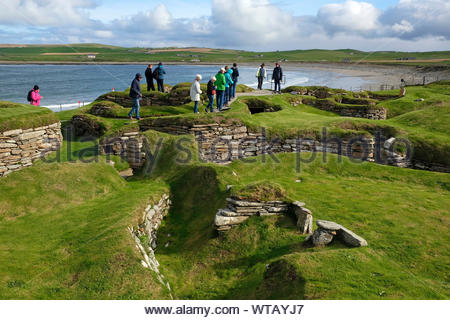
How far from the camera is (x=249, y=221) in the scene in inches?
417

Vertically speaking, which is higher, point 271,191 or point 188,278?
point 271,191

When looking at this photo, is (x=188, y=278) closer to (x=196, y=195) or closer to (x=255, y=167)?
(x=196, y=195)

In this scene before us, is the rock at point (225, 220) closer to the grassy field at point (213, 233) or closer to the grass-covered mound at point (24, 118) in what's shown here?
the grassy field at point (213, 233)

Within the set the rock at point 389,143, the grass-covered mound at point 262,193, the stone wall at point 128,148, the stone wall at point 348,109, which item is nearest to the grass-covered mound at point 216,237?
the grass-covered mound at point 262,193

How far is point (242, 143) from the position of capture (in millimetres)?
21109

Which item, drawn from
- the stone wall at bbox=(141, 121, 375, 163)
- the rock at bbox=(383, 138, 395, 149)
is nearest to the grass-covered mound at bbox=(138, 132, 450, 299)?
the stone wall at bbox=(141, 121, 375, 163)

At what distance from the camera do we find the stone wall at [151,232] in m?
9.43

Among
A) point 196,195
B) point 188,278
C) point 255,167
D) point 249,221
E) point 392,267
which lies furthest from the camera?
point 255,167

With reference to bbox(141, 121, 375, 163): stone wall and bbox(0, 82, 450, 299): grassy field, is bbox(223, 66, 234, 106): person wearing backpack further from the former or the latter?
bbox(0, 82, 450, 299): grassy field

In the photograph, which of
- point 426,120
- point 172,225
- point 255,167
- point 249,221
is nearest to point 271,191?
point 249,221

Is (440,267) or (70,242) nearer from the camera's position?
(440,267)

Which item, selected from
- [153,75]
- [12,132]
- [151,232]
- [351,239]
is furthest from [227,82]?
[351,239]

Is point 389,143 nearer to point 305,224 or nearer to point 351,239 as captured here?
point 305,224

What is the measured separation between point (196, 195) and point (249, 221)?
4.19 m
